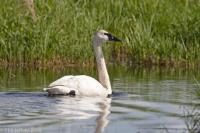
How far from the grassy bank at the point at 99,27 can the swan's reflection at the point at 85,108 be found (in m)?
4.08

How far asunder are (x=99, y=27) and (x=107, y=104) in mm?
5975

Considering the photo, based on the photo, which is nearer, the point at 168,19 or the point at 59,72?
the point at 59,72

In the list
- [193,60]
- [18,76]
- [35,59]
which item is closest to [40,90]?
[18,76]

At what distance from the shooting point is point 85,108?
511 inches

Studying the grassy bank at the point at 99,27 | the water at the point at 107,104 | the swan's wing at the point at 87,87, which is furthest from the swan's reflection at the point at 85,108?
the grassy bank at the point at 99,27

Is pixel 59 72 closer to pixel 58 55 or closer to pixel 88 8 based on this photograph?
pixel 58 55

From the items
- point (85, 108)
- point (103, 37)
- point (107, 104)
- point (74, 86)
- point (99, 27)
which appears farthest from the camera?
point (99, 27)

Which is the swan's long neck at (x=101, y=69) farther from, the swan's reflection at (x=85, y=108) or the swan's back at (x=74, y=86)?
the swan's reflection at (x=85, y=108)

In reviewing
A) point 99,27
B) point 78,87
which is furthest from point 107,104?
point 99,27

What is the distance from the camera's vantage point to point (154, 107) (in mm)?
13039

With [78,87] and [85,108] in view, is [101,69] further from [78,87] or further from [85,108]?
[85,108]

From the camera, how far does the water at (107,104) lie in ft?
36.6

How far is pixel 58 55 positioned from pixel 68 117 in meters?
6.59

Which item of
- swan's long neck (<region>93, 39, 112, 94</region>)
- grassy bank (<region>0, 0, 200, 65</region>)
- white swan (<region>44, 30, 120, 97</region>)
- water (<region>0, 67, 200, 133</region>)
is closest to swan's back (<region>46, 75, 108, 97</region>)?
white swan (<region>44, 30, 120, 97</region>)
